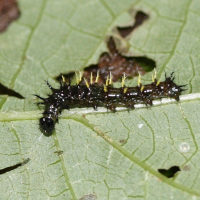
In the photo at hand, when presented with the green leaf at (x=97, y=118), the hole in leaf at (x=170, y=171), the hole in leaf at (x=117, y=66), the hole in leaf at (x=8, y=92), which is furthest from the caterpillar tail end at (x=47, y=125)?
the hole in leaf at (x=170, y=171)

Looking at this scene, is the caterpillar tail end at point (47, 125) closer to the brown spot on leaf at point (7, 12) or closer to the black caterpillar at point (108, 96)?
the black caterpillar at point (108, 96)

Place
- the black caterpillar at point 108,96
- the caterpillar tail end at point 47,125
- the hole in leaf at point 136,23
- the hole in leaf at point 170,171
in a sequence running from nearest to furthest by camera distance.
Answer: the hole in leaf at point 170,171 → the caterpillar tail end at point 47,125 → the black caterpillar at point 108,96 → the hole in leaf at point 136,23

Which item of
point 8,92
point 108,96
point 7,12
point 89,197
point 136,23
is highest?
point 7,12

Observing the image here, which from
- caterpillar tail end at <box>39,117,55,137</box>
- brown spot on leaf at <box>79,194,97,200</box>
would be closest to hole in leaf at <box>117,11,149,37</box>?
caterpillar tail end at <box>39,117,55,137</box>

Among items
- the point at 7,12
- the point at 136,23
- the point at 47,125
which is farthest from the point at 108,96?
the point at 7,12

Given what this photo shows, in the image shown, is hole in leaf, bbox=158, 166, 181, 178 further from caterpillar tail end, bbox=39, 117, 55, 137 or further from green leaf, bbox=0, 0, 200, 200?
caterpillar tail end, bbox=39, 117, 55, 137

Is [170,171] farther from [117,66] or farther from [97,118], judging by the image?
[117,66]
